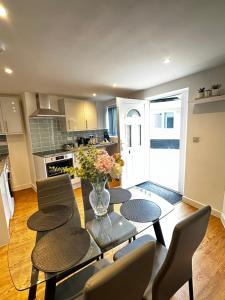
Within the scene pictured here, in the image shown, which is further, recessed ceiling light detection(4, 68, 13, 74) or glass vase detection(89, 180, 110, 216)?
recessed ceiling light detection(4, 68, 13, 74)

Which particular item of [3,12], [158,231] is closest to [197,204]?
[158,231]

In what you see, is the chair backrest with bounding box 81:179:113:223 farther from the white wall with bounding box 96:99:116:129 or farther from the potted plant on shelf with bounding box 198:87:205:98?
the white wall with bounding box 96:99:116:129

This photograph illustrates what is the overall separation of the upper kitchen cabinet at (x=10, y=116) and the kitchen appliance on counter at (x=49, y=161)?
2.45 ft

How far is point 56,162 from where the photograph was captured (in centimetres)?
342

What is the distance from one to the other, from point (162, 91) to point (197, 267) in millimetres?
2803

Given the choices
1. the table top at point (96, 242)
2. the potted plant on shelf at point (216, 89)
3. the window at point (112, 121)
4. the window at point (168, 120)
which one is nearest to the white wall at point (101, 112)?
the window at point (112, 121)

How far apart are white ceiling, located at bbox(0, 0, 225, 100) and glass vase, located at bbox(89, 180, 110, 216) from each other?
1264mm

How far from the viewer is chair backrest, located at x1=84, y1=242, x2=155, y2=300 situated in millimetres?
570

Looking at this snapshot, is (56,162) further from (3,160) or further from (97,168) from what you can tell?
(97,168)

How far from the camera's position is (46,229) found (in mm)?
1257

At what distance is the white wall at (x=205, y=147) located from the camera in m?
2.27

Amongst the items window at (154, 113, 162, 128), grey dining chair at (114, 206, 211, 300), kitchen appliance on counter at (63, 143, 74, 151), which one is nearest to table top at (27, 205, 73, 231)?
grey dining chair at (114, 206, 211, 300)

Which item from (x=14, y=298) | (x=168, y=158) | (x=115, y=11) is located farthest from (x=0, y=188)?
(x=168, y=158)

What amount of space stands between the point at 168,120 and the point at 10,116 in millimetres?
5056
